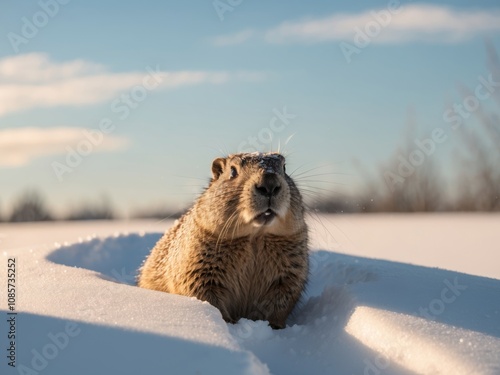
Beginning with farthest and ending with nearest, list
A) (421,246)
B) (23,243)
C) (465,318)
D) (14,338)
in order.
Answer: (23,243)
(421,246)
(465,318)
(14,338)

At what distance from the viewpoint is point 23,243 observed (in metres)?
12.1

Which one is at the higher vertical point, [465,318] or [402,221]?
[465,318]

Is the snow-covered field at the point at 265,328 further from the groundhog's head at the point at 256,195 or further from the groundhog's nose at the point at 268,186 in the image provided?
the groundhog's nose at the point at 268,186

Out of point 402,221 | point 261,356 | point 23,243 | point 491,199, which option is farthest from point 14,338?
point 491,199

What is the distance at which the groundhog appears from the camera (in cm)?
504

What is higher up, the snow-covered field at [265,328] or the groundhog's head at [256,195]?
the groundhog's head at [256,195]

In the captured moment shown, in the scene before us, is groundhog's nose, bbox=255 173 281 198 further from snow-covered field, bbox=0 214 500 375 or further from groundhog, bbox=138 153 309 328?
snow-covered field, bbox=0 214 500 375

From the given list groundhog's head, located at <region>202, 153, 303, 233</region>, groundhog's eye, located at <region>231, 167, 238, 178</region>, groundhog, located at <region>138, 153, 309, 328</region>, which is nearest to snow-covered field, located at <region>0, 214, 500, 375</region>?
groundhog, located at <region>138, 153, 309, 328</region>

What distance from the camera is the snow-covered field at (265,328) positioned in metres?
3.59

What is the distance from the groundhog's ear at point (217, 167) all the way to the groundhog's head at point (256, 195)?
46mm

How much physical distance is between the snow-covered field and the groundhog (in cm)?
31

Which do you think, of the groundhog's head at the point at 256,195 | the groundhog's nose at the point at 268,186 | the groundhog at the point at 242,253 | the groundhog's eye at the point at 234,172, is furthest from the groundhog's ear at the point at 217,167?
the groundhog's nose at the point at 268,186

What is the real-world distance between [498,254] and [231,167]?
525cm

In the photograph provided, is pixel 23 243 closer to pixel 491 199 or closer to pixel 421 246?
pixel 421 246
